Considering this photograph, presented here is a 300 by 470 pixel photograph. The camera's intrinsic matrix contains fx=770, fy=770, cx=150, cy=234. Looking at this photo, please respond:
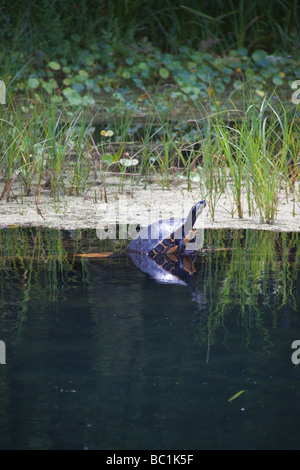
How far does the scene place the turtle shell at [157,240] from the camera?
4.33m

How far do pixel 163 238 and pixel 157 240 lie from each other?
0.05m

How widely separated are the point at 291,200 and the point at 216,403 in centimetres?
311

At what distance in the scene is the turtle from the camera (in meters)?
4.34

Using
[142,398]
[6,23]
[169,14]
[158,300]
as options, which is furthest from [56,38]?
[142,398]

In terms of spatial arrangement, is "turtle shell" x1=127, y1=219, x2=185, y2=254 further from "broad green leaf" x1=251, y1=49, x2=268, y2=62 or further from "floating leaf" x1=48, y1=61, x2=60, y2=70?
"broad green leaf" x1=251, y1=49, x2=268, y2=62

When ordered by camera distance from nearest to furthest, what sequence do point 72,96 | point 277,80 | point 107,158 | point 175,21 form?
point 107,158 < point 72,96 < point 277,80 < point 175,21

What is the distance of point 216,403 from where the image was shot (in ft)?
8.04

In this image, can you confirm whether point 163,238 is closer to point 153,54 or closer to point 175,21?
point 153,54

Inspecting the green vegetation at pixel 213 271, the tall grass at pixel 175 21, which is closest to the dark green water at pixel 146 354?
the green vegetation at pixel 213 271

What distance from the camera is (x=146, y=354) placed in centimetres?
280

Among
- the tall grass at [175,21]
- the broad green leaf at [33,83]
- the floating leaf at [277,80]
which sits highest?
the tall grass at [175,21]

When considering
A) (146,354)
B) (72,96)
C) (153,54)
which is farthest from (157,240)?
(153,54)

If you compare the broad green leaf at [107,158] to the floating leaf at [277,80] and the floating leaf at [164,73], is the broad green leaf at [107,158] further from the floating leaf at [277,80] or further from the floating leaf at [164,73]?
the floating leaf at [277,80]
